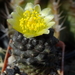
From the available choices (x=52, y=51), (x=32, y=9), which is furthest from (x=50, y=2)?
(x=52, y=51)

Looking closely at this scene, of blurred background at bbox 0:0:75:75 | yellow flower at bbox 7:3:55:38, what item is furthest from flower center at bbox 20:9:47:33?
blurred background at bbox 0:0:75:75

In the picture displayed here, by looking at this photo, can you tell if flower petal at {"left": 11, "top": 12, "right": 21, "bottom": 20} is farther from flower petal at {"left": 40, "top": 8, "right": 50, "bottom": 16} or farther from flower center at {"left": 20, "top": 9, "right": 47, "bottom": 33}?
flower petal at {"left": 40, "top": 8, "right": 50, "bottom": 16}

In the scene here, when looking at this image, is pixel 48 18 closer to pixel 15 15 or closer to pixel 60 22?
pixel 15 15

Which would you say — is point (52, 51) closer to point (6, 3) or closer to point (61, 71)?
point (61, 71)

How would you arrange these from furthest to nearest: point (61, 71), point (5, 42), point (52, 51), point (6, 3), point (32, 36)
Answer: point (5, 42), point (6, 3), point (61, 71), point (52, 51), point (32, 36)

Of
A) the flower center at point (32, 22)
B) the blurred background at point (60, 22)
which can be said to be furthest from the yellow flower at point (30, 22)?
the blurred background at point (60, 22)

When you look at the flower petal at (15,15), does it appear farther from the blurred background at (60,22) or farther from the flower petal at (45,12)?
the blurred background at (60,22)
